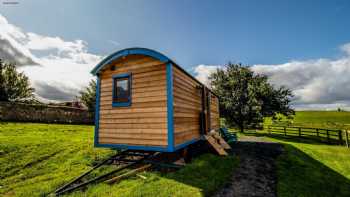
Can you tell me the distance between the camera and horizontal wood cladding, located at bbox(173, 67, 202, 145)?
6.34 meters

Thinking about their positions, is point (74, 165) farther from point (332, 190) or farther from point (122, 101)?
point (332, 190)

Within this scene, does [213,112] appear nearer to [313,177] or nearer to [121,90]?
[313,177]

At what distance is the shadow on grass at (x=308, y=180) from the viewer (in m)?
5.11

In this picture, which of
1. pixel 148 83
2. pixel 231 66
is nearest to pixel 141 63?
pixel 148 83

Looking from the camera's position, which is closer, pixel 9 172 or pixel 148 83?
pixel 9 172

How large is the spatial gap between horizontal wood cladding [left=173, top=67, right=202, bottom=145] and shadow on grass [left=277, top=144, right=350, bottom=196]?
366 cm

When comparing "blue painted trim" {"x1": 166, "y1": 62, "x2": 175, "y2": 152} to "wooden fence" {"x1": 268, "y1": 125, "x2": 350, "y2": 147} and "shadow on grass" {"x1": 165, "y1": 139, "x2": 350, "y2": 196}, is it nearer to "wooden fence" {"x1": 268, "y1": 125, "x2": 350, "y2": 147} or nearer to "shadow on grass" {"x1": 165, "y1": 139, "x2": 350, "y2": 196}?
"shadow on grass" {"x1": 165, "y1": 139, "x2": 350, "y2": 196}

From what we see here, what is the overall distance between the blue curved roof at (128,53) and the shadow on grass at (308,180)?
5.85m

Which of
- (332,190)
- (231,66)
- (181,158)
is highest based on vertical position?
(231,66)

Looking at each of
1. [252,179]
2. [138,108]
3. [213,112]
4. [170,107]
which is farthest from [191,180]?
[213,112]

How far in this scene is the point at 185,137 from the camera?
7.00 metres

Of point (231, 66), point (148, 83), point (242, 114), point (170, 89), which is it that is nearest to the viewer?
point (170, 89)

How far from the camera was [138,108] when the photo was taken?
6.46m

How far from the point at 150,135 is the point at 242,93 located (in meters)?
18.7
